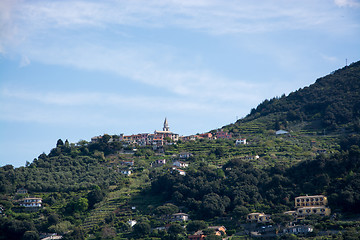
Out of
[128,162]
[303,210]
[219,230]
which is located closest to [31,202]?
[128,162]

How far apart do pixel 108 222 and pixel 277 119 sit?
6012 centimetres

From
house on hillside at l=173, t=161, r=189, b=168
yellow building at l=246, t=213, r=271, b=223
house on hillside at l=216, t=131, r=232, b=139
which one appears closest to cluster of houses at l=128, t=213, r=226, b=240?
yellow building at l=246, t=213, r=271, b=223

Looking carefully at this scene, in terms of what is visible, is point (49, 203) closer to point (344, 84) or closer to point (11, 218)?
point (11, 218)

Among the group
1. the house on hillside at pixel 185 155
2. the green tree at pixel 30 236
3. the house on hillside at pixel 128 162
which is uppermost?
the house on hillside at pixel 185 155

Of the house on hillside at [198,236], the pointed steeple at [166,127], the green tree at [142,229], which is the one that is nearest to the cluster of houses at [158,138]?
the pointed steeple at [166,127]

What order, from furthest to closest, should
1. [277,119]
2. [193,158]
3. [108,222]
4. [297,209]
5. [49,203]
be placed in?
[277,119]
[193,158]
[49,203]
[108,222]
[297,209]

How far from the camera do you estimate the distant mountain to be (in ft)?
378

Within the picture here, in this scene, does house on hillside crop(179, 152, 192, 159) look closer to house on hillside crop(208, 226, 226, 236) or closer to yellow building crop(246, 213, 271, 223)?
yellow building crop(246, 213, 271, 223)

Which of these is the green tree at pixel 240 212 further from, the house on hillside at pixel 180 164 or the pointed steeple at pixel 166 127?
the pointed steeple at pixel 166 127

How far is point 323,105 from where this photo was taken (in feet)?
406

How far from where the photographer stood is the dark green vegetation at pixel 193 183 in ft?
241

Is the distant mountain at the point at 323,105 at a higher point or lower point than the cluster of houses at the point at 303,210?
higher

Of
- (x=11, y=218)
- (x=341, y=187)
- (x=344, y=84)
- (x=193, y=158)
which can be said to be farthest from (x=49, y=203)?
(x=344, y=84)

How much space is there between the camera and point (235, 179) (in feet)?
270
